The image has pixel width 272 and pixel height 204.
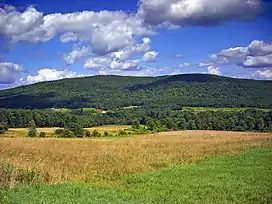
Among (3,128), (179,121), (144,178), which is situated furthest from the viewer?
(179,121)

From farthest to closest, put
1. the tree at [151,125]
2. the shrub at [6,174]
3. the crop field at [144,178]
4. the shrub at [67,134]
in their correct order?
the tree at [151,125]
the shrub at [67,134]
the shrub at [6,174]
the crop field at [144,178]

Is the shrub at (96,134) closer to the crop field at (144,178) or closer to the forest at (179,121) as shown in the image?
the forest at (179,121)

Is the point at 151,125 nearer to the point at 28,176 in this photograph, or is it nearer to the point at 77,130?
the point at 77,130

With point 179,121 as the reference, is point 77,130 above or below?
above

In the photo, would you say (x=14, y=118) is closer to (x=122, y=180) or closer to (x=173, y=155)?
(x=173, y=155)

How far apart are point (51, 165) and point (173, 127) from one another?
77.6 meters

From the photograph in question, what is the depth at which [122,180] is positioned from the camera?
1866cm

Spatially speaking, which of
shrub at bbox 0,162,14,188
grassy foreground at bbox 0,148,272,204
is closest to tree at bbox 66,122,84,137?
grassy foreground at bbox 0,148,272,204

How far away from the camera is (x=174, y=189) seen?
15836mm

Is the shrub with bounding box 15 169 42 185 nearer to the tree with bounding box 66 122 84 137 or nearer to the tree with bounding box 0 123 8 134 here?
the tree with bounding box 66 122 84 137

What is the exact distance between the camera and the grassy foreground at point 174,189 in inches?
531

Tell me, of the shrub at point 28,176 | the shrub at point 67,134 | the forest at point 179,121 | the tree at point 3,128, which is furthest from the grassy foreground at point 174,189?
the forest at point 179,121

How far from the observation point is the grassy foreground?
13.5m

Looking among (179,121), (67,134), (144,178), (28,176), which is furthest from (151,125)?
(28,176)
